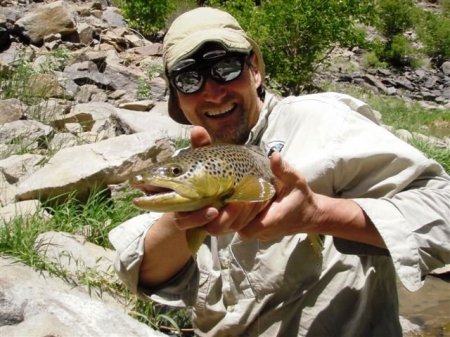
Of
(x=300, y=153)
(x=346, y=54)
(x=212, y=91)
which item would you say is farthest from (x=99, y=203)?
(x=346, y=54)

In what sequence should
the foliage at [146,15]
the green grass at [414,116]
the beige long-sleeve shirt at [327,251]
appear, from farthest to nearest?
the foliage at [146,15] → the green grass at [414,116] → the beige long-sleeve shirt at [327,251]

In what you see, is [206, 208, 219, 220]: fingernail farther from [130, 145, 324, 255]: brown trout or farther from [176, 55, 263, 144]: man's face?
[176, 55, 263, 144]: man's face

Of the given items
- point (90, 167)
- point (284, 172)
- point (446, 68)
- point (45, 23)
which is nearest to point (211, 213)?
point (284, 172)

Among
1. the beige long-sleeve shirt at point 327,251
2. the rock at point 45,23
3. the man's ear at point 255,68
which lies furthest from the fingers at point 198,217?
the rock at point 45,23

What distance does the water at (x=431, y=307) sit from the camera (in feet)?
18.9

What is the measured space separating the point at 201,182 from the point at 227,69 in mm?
1109

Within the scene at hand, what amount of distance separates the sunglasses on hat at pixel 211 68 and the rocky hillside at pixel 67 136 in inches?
43.7

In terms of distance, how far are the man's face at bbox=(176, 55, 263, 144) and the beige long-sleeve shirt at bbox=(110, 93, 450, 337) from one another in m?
0.08

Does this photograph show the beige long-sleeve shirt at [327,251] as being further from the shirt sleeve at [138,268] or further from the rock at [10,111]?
the rock at [10,111]

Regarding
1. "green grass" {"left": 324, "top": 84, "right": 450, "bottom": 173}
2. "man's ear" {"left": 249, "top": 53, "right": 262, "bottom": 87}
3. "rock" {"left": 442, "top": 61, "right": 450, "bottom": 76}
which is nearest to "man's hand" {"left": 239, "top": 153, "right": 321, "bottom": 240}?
"man's ear" {"left": 249, "top": 53, "right": 262, "bottom": 87}

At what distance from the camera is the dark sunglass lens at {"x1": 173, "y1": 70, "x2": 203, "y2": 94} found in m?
3.15

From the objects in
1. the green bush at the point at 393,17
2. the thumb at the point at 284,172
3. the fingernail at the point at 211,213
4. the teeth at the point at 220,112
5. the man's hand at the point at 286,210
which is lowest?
the green bush at the point at 393,17

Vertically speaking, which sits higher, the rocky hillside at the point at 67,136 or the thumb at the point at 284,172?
the thumb at the point at 284,172

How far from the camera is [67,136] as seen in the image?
23.9 ft
